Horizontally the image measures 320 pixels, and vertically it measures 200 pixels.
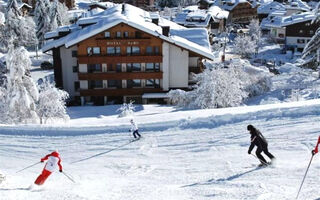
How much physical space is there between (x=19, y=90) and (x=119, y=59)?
1382cm

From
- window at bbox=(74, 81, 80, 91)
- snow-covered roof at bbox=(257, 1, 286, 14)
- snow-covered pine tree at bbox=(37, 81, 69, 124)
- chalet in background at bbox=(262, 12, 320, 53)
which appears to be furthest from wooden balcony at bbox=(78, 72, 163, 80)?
snow-covered roof at bbox=(257, 1, 286, 14)

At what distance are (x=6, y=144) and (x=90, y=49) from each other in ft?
74.3

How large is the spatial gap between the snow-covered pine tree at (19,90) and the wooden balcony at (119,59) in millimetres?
11331

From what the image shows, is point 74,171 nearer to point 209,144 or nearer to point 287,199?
point 209,144

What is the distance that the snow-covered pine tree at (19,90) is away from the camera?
2595 centimetres

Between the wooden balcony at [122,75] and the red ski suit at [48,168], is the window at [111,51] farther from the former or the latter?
the red ski suit at [48,168]

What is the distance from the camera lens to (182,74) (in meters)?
40.0

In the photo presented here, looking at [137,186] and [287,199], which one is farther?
[137,186]

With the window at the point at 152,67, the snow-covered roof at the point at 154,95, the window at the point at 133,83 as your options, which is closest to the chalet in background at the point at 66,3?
the window at the point at 133,83

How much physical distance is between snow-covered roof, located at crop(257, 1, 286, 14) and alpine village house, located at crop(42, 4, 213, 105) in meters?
66.0

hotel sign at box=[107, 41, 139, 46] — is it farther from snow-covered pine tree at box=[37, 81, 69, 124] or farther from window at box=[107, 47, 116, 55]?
snow-covered pine tree at box=[37, 81, 69, 124]

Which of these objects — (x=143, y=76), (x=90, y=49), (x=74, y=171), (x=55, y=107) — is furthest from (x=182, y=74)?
(x=74, y=171)

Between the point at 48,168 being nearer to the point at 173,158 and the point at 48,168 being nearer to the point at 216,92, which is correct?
the point at 173,158

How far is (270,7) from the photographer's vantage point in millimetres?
102250
